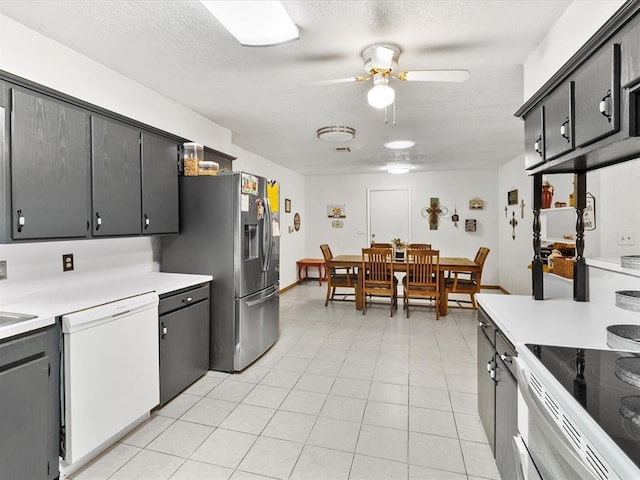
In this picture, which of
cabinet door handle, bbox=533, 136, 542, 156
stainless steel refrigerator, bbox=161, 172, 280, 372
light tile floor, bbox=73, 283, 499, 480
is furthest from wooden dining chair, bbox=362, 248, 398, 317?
cabinet door handle, bbox=533, 136, 542, 156

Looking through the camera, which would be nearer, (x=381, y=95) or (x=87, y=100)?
(x=381, y=95)

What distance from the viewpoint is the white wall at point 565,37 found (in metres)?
1.53

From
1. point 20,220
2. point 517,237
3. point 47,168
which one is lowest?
point 517,237

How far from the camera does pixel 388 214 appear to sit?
300 inches

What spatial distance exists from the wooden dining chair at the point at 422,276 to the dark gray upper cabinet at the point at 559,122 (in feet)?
10.1

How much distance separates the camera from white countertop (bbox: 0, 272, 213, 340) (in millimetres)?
1720

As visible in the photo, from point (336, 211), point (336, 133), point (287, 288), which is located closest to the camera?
point (336, 133)

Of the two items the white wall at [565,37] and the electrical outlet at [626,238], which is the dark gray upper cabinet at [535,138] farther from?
the electrical outlet at [626,238]

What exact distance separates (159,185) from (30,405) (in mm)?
1744

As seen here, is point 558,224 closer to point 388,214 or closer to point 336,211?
point 388,214

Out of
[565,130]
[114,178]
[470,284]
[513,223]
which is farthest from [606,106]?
[513,223]

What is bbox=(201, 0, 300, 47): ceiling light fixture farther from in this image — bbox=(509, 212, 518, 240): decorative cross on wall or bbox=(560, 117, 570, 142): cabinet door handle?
bbox=(509, 212, 518, 240): decorative cross on wall

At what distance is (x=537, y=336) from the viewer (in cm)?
146

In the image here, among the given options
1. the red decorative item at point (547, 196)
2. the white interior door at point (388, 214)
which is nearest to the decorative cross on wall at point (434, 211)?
the white interior door at point (388, 214)
